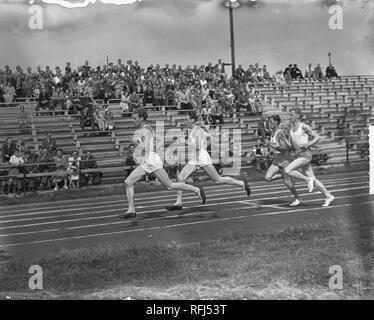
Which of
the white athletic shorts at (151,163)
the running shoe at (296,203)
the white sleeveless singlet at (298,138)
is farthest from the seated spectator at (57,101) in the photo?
the running shoe at (296,203)

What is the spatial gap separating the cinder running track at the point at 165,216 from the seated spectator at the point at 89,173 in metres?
0.69

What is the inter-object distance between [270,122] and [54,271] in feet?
18.3

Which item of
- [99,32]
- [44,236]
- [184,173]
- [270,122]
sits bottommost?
[44,236]

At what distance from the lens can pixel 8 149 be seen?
12.9 meters

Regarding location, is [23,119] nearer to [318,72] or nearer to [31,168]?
[31,168]

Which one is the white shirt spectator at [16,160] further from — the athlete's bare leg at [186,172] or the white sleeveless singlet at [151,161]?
the athlete's bare leg at [186,172]

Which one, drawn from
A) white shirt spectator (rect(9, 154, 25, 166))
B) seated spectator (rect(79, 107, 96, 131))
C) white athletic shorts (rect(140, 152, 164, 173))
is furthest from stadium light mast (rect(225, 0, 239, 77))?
white shirt spectator (rect(9, 154, 25, 166))

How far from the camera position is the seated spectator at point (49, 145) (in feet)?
38.8

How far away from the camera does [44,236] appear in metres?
10.6

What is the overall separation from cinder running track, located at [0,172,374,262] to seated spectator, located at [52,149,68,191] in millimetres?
636

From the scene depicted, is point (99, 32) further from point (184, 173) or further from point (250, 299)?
point (250, 299)

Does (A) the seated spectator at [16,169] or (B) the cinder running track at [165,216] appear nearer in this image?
(B) the cinder running track at [165,216]

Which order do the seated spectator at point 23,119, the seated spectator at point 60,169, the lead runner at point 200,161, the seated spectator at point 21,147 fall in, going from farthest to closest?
the seated spectator at point 60,169
the seated spectator at point 21,147
the lead runner at point 200,161
the seated spectator at point 23,119

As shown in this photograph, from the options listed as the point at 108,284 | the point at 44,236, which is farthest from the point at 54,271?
the point at 44,236
